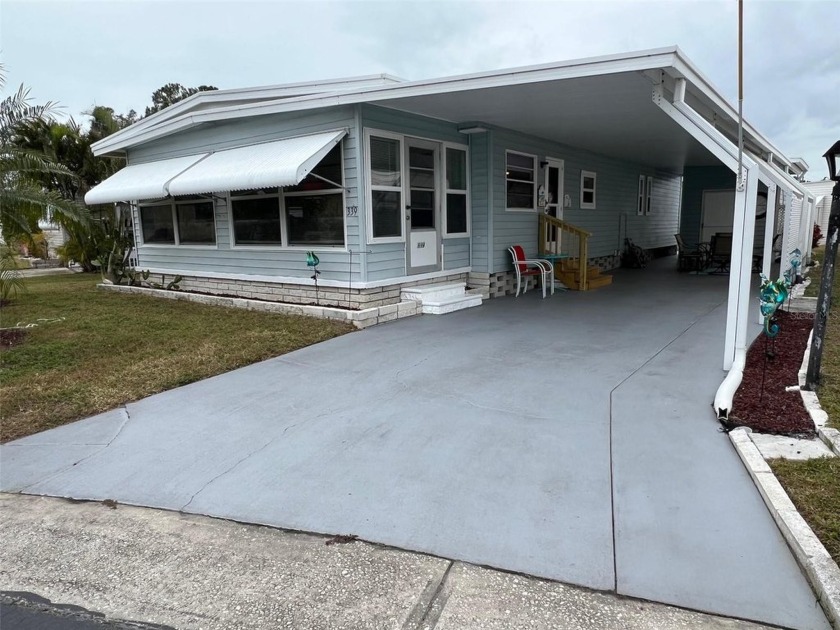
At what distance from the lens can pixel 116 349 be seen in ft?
21.1

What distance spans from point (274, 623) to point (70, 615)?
0.86 metres

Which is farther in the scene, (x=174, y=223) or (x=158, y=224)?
(x=158, y=224)

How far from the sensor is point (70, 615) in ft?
7.55

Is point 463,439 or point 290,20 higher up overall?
point 290,20

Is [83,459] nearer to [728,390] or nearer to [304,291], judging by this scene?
[728,390]

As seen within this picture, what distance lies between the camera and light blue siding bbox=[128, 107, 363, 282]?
25.0 ft

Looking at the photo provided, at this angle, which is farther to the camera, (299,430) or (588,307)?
(588,307)

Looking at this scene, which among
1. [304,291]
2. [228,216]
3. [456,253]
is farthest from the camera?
[228,216]

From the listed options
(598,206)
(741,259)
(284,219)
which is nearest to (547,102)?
(741,259)

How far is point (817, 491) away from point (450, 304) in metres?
5.81

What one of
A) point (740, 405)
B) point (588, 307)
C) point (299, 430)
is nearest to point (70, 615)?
point (299, 430)

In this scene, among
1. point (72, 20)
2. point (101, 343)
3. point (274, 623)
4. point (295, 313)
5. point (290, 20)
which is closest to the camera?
point (274, 623)

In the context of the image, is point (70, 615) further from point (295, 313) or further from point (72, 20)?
point (72, 20)

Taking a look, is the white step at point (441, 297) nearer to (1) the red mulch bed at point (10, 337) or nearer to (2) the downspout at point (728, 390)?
(2) the downspout at point (728, 390)
